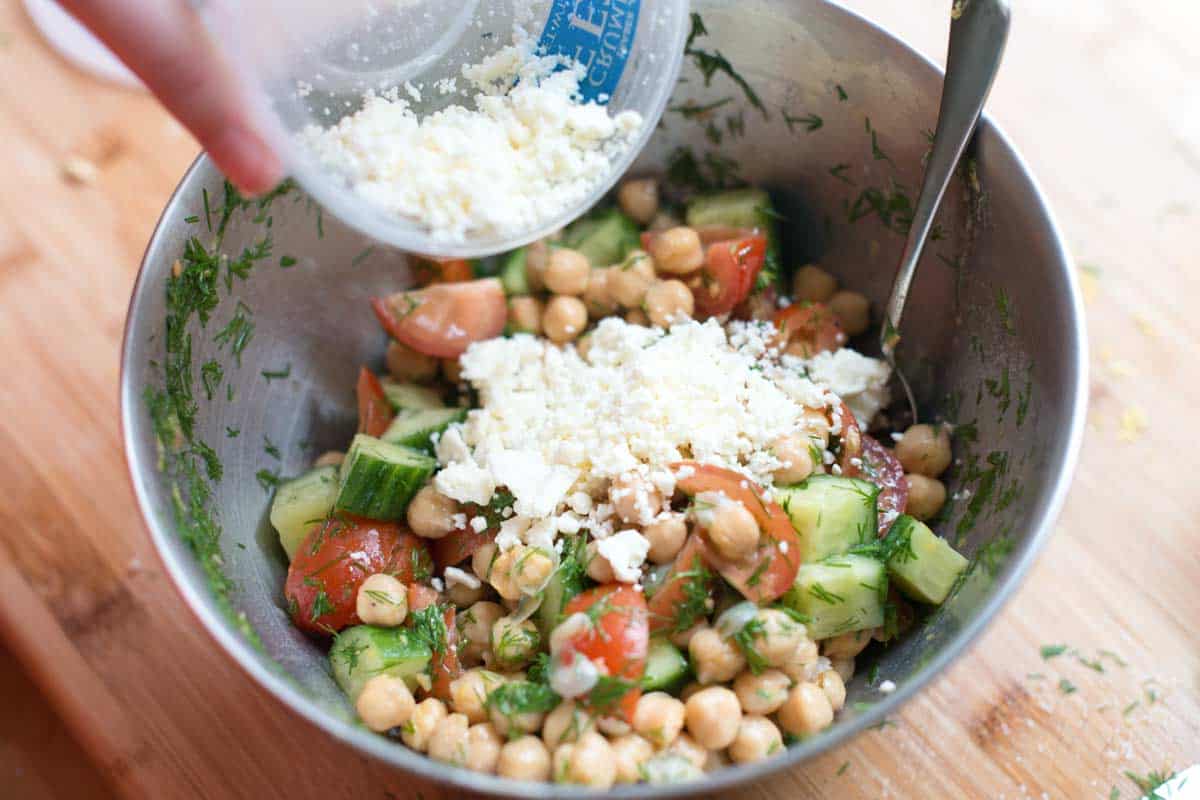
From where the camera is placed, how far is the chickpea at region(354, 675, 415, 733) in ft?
5.53

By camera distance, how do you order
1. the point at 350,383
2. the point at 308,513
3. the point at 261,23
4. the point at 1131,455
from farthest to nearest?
the point at 350,383 → the point at 1131,455 → the point at 308,513 → the point at 261,23

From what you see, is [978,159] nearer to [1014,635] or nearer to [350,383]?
[1014,635]

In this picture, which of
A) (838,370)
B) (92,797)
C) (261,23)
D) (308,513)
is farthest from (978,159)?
(92,797)

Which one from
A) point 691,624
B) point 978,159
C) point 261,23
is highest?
point 261,23

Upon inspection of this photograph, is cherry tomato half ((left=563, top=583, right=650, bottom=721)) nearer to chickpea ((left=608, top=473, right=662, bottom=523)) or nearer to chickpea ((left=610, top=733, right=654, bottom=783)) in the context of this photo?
chickpea ((left=610, top=733, right=654, bottom=783))

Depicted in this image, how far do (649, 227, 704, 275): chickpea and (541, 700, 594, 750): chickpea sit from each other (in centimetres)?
99

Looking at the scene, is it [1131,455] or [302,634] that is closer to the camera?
[302,634]

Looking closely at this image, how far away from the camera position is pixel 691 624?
5.87 ft

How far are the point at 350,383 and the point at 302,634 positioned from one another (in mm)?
673

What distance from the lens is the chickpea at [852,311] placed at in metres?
2.29

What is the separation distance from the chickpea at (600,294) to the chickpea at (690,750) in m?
1.01

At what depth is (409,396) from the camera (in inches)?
89.4

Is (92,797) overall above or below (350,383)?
below

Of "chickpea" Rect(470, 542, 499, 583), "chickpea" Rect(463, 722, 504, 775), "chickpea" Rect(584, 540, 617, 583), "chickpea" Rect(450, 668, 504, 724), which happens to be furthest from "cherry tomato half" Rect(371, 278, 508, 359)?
"chickpea" Rect(463, 722, 504, 775)
